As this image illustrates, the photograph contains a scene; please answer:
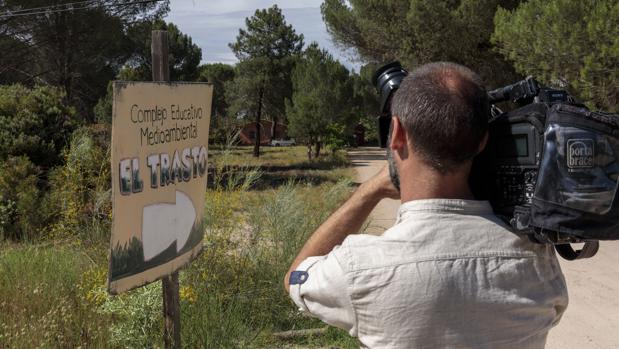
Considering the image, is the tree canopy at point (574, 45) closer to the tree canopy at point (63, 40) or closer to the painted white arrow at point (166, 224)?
the painted white arrow at point (166, 224)

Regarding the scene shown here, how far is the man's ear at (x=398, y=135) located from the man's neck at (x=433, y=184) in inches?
2.5

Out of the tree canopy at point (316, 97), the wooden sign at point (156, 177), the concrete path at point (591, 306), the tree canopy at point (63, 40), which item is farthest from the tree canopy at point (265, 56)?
the wooden sign at point (156, 177)

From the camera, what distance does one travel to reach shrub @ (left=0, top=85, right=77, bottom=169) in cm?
977

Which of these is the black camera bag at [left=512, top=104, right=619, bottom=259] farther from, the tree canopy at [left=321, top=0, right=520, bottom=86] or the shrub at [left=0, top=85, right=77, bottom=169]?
the tree canopy at [left=321, top=0, right=520, bottom=86]

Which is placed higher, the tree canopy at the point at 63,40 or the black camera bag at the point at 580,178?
the tree canopy at the point at 63,40

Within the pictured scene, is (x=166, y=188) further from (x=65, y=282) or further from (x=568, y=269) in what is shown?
(x=568, y=269)

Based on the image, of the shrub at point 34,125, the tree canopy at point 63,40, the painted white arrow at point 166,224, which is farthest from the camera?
the tree canopy at point 63,40

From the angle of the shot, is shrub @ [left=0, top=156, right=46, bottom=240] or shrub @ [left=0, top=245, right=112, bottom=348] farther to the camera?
shrub @ [left=0, top=156, right=46, bottom=240]

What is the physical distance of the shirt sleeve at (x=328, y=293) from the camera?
1376 millimetres

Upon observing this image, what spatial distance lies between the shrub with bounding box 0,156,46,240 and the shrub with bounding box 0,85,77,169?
1.08 meters

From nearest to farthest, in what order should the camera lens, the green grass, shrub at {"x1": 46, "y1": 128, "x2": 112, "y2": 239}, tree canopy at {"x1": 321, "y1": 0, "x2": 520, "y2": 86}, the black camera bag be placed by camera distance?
the black camera bag, the camera lens, the green grass, shrub at {"x1": 46, "y1": 128, "x2": 112, "y2": 239}, tree canopy at {"x1": 321, "y1": 0, "x2": 520, "y2": 86}

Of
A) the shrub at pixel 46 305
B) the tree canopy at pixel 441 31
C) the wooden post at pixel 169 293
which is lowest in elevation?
the shrub at pixel 46 305

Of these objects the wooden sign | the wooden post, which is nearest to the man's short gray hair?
the wooden sign

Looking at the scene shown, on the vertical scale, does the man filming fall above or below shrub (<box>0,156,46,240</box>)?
above
